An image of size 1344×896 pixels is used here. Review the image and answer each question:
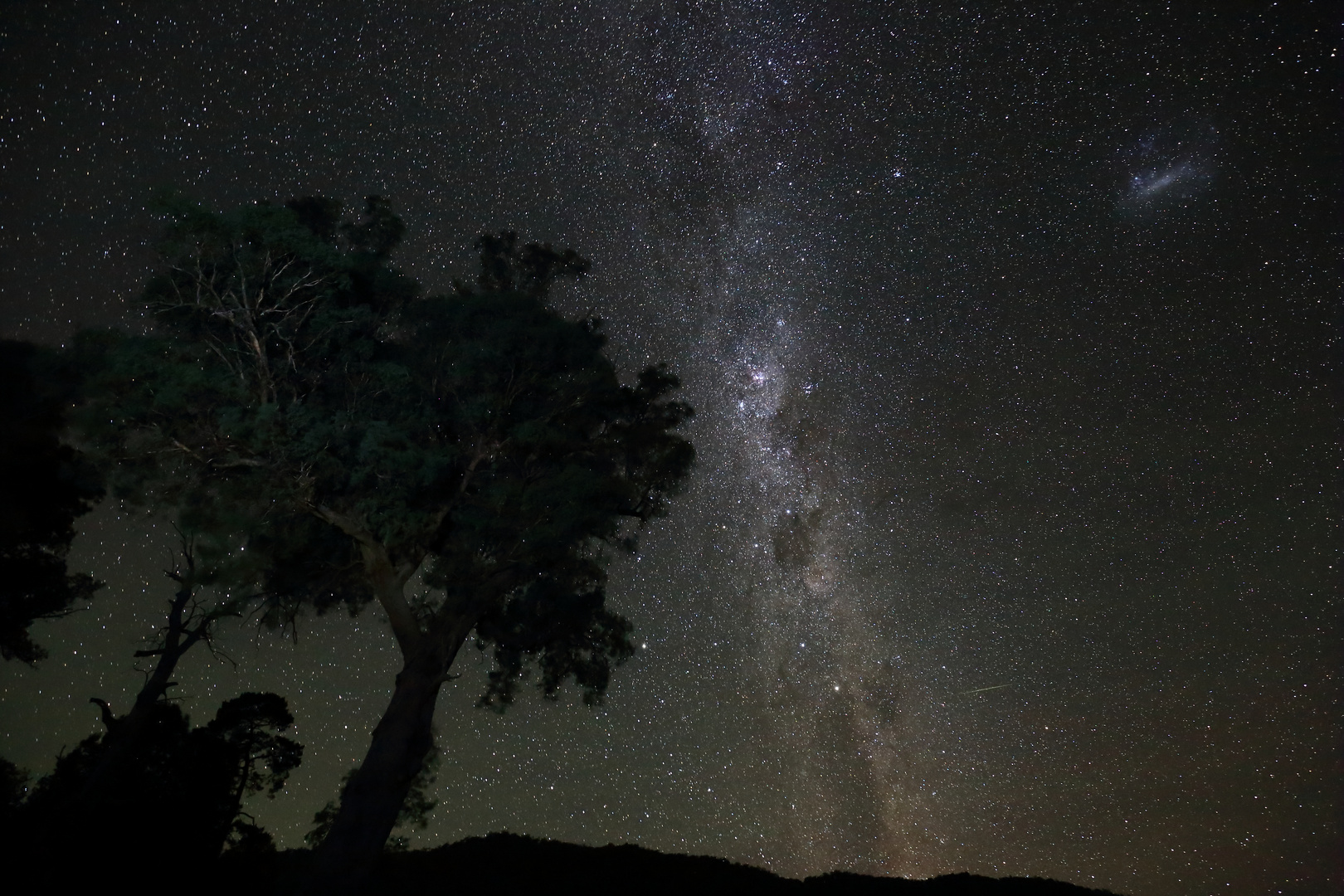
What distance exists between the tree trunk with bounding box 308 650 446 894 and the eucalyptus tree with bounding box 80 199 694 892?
0.03 m

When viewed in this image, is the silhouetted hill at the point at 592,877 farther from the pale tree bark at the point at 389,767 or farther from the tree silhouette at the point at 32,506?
the tree silhouette at the point at 32,506

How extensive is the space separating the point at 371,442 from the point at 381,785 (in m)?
5.48

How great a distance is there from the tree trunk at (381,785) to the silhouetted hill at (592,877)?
427 mm

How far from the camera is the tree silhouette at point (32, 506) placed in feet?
60.1

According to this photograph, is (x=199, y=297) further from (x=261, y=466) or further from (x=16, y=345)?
(x=16, y=345)

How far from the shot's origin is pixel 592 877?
15172 millimetres

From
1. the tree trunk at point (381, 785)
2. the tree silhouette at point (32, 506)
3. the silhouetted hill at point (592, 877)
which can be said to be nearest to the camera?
the tree trunk at point (381, 785)

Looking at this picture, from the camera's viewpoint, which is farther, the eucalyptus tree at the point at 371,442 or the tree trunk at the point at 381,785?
the eucalyptus tree at the point at 371,442

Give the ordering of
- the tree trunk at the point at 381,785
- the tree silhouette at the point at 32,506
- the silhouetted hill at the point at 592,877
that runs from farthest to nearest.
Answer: the tree silhouette at the point at 32,506
the silhouetted hill at the point at 592,877
the tree trunk at the point at 381,785

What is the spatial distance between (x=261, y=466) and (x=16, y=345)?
6966 mm

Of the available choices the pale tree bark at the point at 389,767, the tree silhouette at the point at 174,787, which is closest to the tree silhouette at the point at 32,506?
the tree silhouette at the point at 174,787

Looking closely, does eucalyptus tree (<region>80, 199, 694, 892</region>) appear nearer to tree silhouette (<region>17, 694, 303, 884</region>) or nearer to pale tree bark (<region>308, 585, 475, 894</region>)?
pale tree bark (<region>308, 585, 475, 894</region>)

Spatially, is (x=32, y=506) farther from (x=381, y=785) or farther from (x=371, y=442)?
(x=381, y=785)

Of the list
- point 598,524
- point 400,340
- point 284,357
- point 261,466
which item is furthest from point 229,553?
point 598,524
